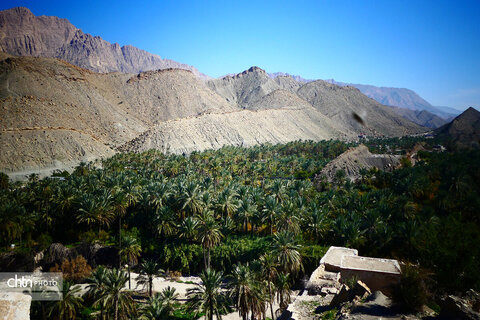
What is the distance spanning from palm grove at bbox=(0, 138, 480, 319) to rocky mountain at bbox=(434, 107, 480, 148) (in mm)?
7403

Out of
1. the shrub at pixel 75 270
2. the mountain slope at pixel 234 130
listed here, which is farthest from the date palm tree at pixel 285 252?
the mountain slope at pixel 234 130

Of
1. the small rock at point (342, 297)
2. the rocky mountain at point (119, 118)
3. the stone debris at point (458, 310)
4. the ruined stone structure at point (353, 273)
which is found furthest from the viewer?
the rocky mountain at point (119, 118)

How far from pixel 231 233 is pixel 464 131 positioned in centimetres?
2894

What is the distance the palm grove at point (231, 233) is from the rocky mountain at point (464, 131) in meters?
7.40

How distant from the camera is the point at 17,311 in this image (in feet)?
46.2

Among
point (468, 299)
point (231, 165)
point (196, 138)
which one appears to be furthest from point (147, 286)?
point (196, 138)

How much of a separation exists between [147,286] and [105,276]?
11902 mm

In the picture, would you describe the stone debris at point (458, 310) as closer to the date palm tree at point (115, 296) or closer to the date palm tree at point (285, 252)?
the date palm tree at point (285, 252)

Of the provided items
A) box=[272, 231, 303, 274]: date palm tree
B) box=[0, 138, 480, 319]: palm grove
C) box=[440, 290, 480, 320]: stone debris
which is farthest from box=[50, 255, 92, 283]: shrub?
box=[440, 290, 480, 320]: stone debris

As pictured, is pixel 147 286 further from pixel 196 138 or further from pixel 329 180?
pixel 196 138

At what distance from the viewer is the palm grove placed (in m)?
19.7

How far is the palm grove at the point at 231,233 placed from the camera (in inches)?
776

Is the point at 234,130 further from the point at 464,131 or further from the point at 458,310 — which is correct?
the point at 458,310

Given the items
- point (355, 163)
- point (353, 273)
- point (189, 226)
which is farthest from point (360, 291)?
point (355, 163)
